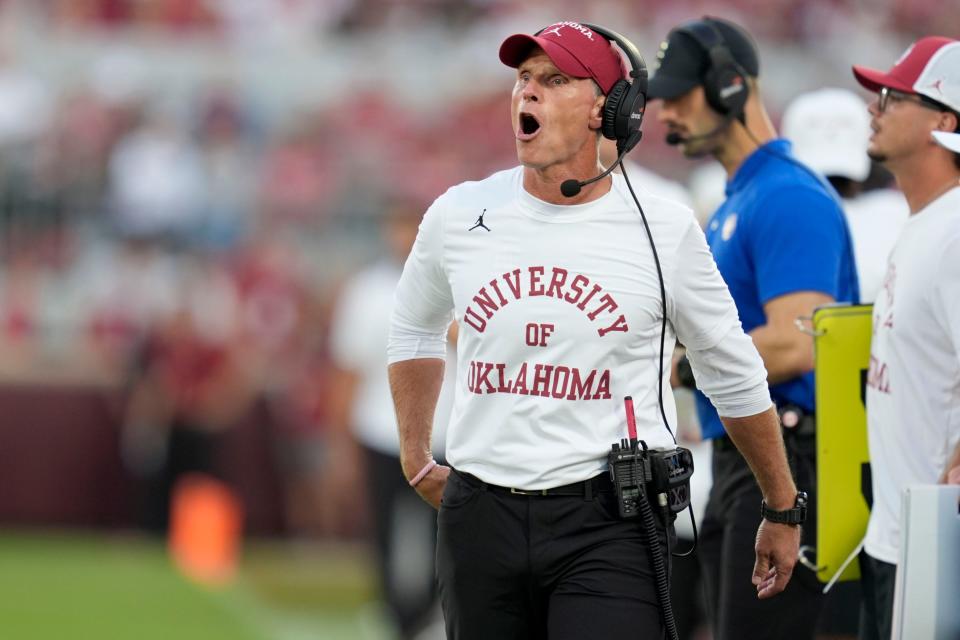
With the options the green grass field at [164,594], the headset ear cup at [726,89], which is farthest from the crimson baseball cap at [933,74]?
the green grass field at [164,594]

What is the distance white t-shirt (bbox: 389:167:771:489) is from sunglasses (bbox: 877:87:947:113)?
1.10 metres

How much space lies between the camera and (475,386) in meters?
4.07

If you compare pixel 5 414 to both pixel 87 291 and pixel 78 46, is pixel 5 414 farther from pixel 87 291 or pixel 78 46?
pixel 78 46

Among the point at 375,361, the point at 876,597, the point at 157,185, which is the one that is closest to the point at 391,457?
the point at 375,361

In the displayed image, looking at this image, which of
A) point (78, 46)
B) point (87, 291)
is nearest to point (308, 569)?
point (87, 291)

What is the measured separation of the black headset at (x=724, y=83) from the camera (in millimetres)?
5367

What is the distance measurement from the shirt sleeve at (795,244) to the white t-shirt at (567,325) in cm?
89

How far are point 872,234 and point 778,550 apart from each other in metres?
2.15

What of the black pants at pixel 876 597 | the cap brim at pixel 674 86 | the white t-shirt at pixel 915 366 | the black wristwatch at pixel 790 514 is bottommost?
the black pants at pixel 876 597

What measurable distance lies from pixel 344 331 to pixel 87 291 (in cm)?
612

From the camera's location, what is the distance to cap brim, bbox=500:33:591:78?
3969 millimetres

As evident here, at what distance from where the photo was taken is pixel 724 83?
5363 millimetres

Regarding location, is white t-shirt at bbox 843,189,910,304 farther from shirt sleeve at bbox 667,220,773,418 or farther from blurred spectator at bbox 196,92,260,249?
blurred spectator at bbox 196,92,260,249

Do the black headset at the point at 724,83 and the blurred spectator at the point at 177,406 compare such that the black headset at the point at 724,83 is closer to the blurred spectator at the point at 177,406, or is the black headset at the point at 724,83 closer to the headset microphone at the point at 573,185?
the headset microphone at the point at 573,185
